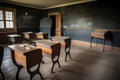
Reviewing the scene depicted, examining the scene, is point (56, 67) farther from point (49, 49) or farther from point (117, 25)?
point (117, 25)

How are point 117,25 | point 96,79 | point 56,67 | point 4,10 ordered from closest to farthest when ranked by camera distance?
point 96,79 → point 56,67 → point 117,25 → point 4,10

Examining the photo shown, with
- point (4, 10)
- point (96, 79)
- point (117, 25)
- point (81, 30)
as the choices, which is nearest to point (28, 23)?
point (4, 10)

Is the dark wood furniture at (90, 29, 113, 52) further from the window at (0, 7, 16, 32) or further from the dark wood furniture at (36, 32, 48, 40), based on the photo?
the window at (0, 7, 16, 32)

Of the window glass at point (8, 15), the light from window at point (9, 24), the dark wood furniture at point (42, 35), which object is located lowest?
the dark wood furniture at point (42, 35)

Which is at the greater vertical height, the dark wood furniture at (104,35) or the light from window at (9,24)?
the light from window at (9,24)

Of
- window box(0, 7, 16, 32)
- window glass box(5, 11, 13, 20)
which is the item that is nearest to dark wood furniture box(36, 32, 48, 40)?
window box(0, 7, 16, 32)

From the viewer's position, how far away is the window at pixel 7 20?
565 centimetres

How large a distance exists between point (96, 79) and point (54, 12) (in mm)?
5829

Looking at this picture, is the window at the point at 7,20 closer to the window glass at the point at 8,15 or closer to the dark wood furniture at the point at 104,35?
the window glass at the point at 8,15

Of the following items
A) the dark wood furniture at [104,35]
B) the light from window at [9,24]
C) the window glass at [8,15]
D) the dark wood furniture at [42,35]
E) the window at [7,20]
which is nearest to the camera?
the dark wood furniture at [104,35]

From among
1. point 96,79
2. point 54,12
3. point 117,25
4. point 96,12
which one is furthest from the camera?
point 54,12

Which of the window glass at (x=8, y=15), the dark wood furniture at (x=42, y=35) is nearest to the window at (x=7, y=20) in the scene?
the window glass at (x=8, y=15)

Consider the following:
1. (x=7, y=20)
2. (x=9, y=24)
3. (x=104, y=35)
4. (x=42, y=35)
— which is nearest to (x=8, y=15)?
(x=7, y=20)

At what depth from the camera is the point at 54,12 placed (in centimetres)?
700
